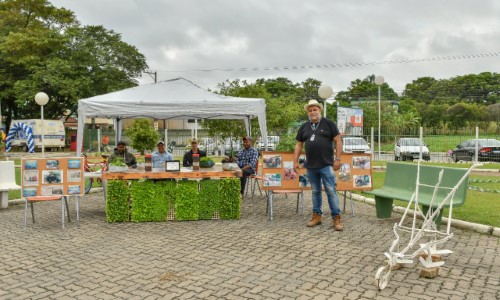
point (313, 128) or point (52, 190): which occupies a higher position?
point (313, 128)

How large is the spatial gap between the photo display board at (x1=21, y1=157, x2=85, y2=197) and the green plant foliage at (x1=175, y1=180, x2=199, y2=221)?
1590 mm

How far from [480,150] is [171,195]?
16649 millimetres

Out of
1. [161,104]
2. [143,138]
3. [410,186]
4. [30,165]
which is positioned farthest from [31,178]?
[143,138]

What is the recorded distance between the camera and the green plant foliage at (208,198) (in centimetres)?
789

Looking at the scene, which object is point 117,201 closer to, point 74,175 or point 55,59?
point 74,175

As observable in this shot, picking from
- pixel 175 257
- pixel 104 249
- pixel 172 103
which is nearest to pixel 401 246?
pixel 175 257

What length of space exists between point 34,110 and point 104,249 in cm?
3719

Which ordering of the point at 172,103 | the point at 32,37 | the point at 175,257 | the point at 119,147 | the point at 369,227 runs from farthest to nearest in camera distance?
the point at 32,37 → the point at 119,147 → the point at 172,103 → the point at 369,227 → the point at 175,257

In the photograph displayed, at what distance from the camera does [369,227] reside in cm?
720

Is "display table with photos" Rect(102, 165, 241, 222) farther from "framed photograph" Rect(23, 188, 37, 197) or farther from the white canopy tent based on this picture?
the white canopy tent

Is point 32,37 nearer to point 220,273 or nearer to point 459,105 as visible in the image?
point 220,273

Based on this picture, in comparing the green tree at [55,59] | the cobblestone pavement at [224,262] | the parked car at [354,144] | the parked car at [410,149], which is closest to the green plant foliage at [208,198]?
the cobblestone pavement at [224,262]

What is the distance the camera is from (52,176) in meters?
7.44

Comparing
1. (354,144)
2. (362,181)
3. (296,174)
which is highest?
(354,144)
